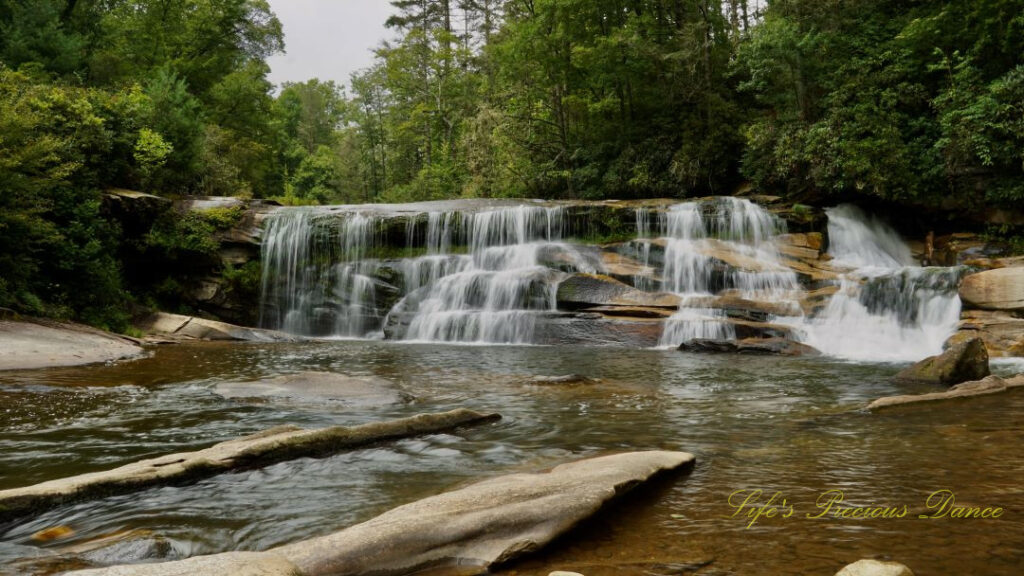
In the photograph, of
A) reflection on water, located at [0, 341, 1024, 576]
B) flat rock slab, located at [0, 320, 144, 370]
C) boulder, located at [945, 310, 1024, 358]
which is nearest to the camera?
reflection on water, located at [0, 341, 1024, 576]

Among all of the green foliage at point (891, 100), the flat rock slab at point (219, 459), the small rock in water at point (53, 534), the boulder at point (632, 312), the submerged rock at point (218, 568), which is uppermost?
the green foliage at point (891, 100)

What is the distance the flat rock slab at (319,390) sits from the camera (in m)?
7.39

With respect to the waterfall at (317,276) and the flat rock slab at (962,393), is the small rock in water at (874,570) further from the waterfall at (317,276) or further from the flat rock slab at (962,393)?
the waterfall at (317,276)

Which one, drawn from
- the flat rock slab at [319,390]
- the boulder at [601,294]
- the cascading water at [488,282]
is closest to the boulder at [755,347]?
the boulder at [601,294]

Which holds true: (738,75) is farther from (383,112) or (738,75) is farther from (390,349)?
(383,112)

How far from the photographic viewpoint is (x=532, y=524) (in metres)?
3.13

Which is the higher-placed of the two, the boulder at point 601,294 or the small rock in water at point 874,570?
the boulder at point 601,294

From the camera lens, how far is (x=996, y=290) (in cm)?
1262

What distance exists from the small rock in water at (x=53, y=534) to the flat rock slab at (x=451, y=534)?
1222mm

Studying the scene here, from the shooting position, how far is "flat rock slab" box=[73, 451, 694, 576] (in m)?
2.59

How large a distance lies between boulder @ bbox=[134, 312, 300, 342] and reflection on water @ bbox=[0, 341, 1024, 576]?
584 cm

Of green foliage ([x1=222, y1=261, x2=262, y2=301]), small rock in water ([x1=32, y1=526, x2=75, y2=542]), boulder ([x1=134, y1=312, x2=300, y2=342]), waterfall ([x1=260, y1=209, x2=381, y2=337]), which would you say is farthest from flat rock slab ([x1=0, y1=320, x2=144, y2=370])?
small rock in water ([x1=32, y1=526, x2=75, y2=542])

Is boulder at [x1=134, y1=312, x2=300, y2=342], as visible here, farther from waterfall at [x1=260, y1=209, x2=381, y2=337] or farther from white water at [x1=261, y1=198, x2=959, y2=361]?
white water at [x1=261, y1=198, x2=959, y2=361]

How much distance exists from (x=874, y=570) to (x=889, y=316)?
13.4 metres
